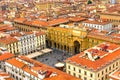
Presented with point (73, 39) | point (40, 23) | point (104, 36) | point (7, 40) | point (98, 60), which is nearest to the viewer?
point (98, 60)

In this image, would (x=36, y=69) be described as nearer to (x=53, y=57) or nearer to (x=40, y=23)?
(x=53, y=57)

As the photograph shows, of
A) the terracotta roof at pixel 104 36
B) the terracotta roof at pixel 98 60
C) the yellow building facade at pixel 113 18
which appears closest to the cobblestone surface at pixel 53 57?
the terracotta roof at pixel 104 36

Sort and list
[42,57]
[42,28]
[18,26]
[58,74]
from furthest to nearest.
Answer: [18,26]
[42,28]
[42,57]
[58,74]

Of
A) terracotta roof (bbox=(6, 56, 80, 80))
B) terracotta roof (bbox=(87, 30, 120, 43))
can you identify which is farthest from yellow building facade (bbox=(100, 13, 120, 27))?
terracotta roof (bbox=(6, 56, 80, 80))

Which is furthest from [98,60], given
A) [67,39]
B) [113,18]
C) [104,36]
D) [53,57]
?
[113,18]

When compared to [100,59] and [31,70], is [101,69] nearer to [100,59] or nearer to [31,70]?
[100,59]

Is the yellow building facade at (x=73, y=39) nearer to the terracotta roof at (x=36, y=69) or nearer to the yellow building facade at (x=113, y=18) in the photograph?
the terracotta roof at (x=36, y=69)

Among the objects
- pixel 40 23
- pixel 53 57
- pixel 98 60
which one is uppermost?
pixel 40 23

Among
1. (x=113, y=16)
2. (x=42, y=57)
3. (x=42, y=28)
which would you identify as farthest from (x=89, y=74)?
(x=113, y=16)

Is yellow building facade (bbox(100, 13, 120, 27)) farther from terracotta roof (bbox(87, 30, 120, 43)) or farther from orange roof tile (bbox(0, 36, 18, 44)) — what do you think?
orange roof tile (bbox(0, 36, 18, 44))

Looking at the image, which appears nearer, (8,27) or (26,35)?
(26,35)

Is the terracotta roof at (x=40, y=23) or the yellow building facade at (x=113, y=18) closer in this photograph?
the terracotta roof at (x=40, y=23)
